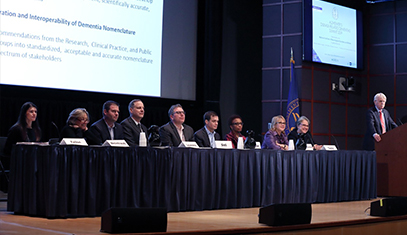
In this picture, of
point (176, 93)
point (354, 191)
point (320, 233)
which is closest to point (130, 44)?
point (176, 93)

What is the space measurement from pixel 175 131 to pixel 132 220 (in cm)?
259

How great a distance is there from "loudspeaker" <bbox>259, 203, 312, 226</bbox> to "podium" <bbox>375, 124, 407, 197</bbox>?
3311 mm

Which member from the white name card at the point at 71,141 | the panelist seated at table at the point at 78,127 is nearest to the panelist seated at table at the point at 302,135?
the panelist seated at table at the point at 78,127

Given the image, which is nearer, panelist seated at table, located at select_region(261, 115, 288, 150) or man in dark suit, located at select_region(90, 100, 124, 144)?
man in dark suit, located at select_region(90, 100, 124, 144)

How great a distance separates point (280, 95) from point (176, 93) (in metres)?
1.63

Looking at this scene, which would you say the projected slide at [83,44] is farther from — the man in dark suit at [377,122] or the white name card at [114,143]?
the man in dark suit at [377,122]

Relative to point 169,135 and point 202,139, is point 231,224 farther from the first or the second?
point 202,139

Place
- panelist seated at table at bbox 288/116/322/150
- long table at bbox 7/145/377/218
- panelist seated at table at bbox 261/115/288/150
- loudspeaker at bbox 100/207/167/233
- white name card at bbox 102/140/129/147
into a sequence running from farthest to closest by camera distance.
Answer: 1. panelist seated at table at bbox 261/115/288/150
2. panelist seated at table at bbox 288/116/322/150
3. white name card at bbox 102/140/129/147
4. long table at bbox 7/145/377/218
5. loudspeaker at bbox 100/207/167/233

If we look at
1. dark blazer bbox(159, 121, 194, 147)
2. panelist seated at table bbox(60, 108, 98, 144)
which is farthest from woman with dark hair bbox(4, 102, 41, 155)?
dark blazer bbox(159, 121, 194, 147)

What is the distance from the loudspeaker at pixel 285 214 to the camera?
3928 millimetres

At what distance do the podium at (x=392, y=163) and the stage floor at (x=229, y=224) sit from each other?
6.15 ft

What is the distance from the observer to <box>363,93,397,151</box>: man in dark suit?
731 cm

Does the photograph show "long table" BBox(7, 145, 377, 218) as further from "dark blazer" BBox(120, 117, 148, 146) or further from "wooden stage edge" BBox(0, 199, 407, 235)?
"dark blazer" BBox(120, 117, 148, 146)

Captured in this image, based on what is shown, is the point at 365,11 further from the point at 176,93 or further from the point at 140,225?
the point at 140,225
